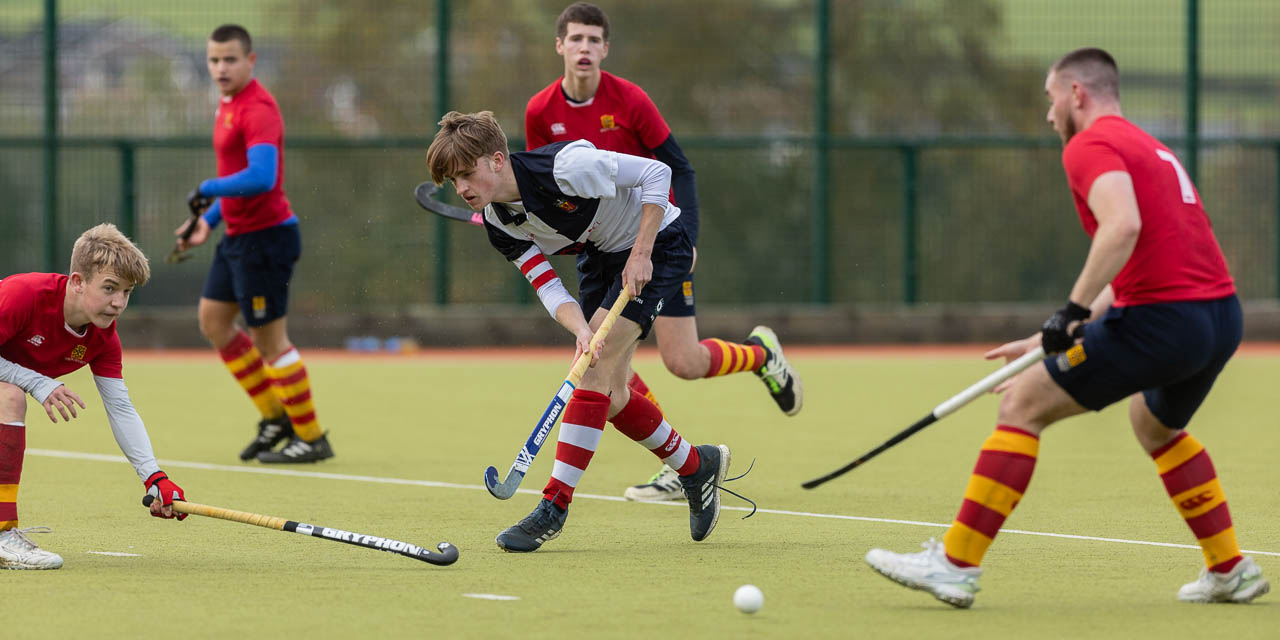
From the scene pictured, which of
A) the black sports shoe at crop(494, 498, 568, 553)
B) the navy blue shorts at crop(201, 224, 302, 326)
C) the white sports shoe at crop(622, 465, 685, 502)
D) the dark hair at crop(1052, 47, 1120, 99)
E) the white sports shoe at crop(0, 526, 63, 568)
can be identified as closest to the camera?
the dark hair at crop(1052, 47, 1120, 99)

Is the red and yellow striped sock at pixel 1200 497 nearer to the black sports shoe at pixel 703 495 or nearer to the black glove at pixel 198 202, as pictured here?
the black sports shoe at pixel 703 495

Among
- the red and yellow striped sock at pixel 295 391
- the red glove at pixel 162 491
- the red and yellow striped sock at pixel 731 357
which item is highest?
the red and yellow striped sock at pixel 731 357

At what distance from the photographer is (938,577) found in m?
4.50

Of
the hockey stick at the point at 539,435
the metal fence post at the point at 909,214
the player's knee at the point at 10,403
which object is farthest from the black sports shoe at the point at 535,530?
the metal fence post at the point at 909,214

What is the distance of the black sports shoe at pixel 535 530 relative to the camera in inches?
217

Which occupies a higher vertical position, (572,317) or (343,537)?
(572,317)

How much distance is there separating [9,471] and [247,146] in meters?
3.04

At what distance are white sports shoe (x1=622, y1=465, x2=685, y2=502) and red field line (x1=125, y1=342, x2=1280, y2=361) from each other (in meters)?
7.35

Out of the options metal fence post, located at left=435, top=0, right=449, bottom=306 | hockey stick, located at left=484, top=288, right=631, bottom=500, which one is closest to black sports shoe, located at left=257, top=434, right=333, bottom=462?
hockey stick, located at left=484, top=288, right=631, bottom=500

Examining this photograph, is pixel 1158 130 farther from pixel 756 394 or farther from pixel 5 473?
pixel 5 473

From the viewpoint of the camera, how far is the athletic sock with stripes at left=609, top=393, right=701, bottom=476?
5.92 meters

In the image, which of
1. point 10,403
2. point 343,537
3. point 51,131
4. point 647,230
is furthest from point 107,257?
point 51,131

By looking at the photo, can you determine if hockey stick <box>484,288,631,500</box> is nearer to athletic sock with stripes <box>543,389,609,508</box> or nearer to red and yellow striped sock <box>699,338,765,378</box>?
athletic sock with stripes <box>543,389,609,508</box>

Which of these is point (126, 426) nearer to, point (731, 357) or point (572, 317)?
point (572, 317)
